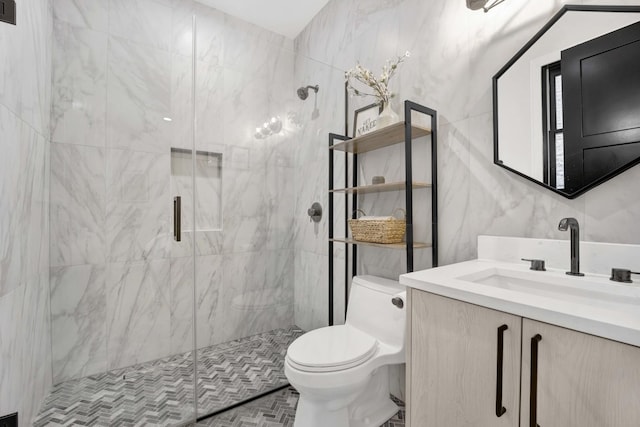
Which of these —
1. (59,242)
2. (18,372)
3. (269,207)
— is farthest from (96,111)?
(18,372)

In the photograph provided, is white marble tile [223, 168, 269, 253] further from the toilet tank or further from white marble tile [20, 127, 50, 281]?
white marble tile [20, 127, 50, 281]

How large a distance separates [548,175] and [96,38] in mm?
2449

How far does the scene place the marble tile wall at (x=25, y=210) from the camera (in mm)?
1173

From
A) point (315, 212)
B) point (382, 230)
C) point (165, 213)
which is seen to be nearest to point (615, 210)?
point (382, 230)

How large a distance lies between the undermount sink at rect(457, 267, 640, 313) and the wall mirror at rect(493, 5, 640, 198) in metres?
0.34

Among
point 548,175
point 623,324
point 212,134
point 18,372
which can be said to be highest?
point 212,134

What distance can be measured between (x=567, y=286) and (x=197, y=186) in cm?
182

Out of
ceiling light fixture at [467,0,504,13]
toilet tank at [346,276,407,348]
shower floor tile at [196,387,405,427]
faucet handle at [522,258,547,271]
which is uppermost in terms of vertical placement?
ceiling light fixture at [467,0,504,13]

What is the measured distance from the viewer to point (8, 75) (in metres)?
1.18

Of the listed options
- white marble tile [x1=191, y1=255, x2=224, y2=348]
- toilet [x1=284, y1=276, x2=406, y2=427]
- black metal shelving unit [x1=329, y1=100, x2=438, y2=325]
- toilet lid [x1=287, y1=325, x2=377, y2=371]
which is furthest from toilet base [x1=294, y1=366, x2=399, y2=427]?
white marble tile [x1=191, y1=255, x2=224, y2=348]

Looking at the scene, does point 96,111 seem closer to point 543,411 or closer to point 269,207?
point 269,207

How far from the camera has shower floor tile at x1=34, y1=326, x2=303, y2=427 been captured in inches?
60.6

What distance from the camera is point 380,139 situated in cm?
171

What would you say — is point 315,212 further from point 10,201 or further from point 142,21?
→ point 142,21
